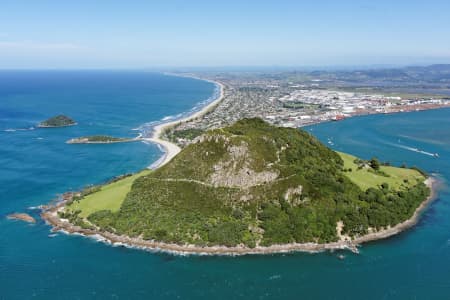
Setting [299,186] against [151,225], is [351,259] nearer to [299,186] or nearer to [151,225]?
[299,186]

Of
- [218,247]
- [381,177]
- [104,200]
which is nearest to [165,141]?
[104,200]

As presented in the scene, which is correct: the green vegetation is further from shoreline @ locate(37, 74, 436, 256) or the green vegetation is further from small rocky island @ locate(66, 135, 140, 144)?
small rocky island @ locate(66, 135, 140, 144)

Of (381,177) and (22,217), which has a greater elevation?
(381,177)

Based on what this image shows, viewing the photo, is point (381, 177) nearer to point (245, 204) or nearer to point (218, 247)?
point (245, 204)

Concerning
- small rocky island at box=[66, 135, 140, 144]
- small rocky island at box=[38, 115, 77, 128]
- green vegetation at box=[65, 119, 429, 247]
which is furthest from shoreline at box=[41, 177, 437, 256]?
small rocky island at box=[38, 115, 77, 128]

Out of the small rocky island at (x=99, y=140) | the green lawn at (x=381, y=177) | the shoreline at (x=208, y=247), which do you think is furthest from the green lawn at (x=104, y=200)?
the small rocky island at (x=99, y=140)
